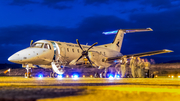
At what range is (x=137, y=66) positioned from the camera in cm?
3119

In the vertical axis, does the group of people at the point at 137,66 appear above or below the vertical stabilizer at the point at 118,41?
below

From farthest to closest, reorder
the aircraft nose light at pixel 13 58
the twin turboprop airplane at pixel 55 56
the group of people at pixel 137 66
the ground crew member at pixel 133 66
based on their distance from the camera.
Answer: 1. the group of people at pixel 137 66
2. the ground crew member at pixel 133 66
3. the twin turboprop airplane at pixel 55 56
4. the aircraft nose light at pixel 13 58

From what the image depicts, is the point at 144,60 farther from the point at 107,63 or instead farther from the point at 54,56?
the point at 54,56

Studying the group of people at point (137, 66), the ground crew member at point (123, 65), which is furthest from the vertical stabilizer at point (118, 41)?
the ground crew member at point (123, 65)

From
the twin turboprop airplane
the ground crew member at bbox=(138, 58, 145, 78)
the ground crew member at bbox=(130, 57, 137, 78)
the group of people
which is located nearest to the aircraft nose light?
the twin turboprop airplane

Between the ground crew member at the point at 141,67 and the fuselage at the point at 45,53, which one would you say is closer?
the fuselage at the point at 45,53

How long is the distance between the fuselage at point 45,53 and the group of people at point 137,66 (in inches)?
258

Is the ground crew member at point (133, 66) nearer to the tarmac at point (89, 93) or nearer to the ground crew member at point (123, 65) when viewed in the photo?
the ground crew member at point (123, 65)

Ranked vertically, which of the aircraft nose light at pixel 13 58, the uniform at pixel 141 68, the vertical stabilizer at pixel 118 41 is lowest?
the uniform at pixel 141 68

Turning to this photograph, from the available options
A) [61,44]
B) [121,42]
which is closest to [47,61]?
[61,44]

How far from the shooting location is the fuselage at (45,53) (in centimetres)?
2481

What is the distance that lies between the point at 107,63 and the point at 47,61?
854 centimetres

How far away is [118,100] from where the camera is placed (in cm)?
698

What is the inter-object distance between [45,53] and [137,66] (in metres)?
13.2
